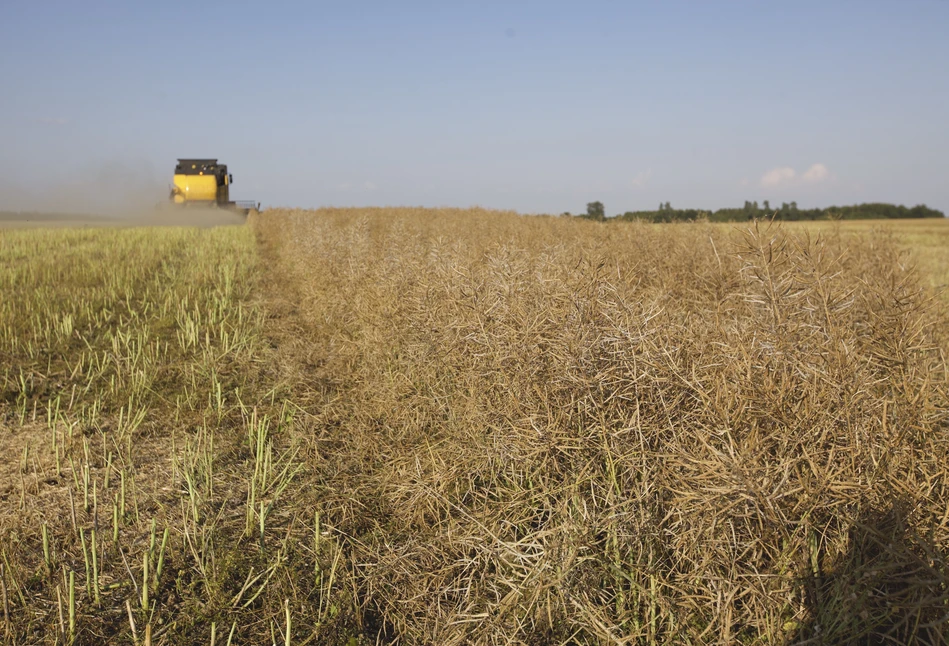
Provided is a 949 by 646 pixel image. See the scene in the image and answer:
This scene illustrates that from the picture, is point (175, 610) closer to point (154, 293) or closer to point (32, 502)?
point (32, 502)

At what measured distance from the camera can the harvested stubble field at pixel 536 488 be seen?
2.28 m

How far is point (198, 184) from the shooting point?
96.2 feet

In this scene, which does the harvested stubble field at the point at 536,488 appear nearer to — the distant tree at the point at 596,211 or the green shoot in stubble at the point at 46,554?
the green shoot in stubble at the point at 46,554

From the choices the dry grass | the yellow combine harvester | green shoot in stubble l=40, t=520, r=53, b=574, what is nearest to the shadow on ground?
the dry grass

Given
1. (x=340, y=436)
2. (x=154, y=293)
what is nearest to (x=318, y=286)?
(x=154, y=293)

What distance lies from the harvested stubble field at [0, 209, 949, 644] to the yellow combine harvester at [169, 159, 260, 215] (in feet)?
86.3

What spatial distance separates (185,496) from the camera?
381 centimetres

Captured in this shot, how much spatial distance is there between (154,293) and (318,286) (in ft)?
10.0

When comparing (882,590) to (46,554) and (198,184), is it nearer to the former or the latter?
(46,554)

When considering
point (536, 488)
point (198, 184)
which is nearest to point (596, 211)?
point (536, 488)

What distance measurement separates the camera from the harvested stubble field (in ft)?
7.48

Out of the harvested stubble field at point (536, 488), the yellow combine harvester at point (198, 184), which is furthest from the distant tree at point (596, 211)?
the yellow combine harvester at point (198, 184)

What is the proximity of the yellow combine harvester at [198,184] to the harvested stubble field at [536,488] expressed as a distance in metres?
26.3

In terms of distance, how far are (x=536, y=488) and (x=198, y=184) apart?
99.1 ft
